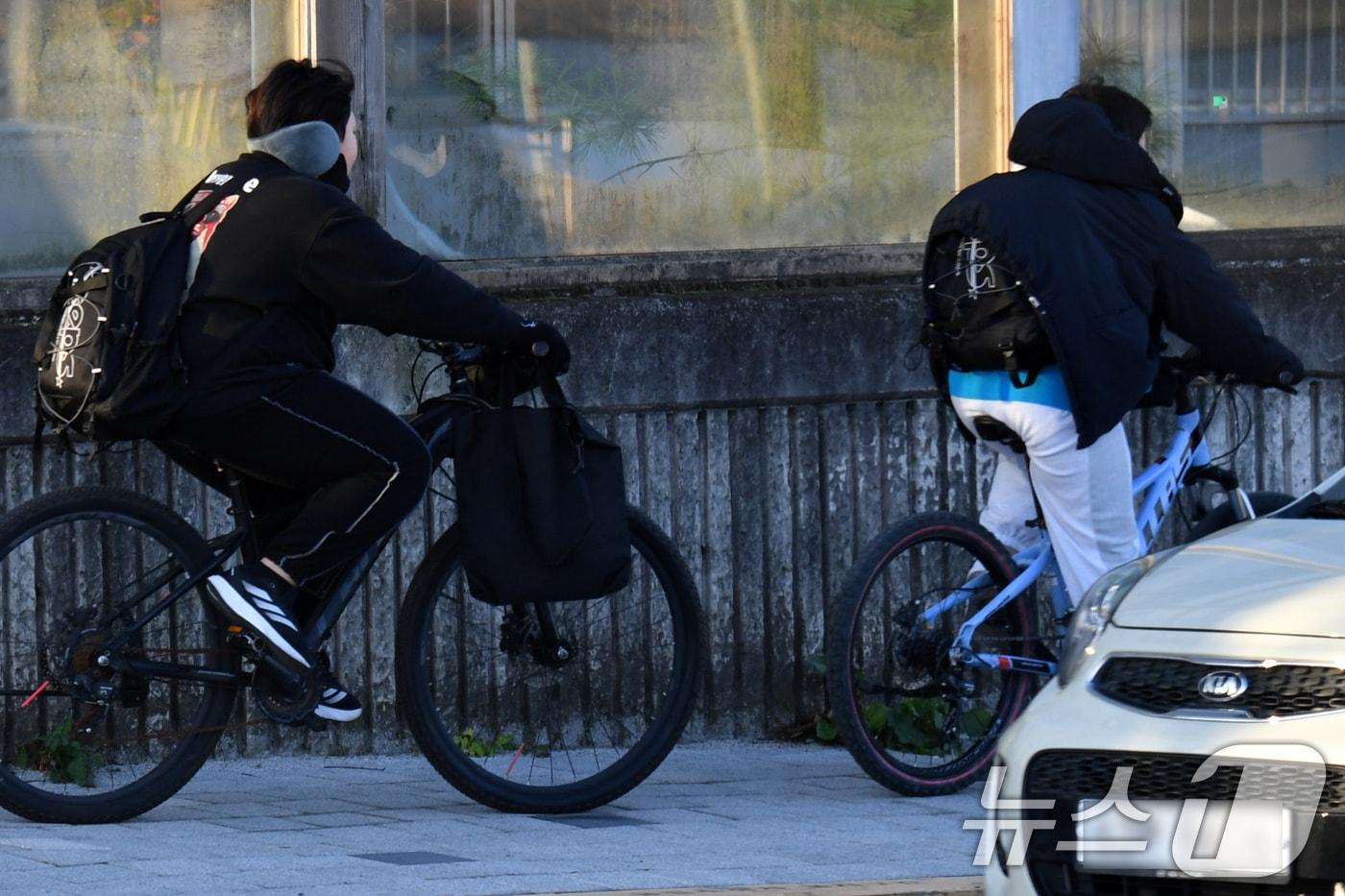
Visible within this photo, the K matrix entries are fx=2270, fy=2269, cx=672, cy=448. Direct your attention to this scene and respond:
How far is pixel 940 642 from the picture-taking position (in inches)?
249

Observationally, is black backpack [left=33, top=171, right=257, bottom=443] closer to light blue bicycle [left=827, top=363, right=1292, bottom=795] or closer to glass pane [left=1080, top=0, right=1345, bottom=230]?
light blue bicycle [left=827, top=363, right=1292, bottom=795]

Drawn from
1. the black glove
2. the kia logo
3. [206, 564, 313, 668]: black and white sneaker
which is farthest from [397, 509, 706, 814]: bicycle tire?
the kia logo

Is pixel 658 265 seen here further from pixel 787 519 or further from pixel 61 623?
pixel 61 623

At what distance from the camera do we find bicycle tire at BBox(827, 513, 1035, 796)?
6.16 meters

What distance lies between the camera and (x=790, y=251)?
7.90m

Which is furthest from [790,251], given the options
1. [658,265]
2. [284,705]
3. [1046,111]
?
[284,705]

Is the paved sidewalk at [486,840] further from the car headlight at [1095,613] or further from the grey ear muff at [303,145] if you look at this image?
the grey ear muff at [303,145]

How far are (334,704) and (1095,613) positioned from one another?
208cm

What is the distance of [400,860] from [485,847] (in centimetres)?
28

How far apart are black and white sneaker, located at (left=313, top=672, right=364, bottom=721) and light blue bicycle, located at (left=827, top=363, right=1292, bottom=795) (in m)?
1.29

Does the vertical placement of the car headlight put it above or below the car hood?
below

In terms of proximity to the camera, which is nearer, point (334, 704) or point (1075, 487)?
point (334, 704)

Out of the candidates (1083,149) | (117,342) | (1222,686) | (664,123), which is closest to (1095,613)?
(1222,686)

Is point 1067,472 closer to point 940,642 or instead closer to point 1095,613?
point 940,642
